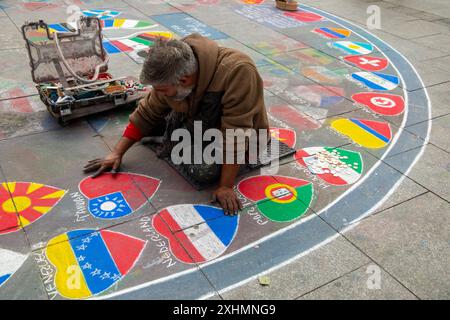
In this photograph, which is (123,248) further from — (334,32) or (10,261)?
(334,32)

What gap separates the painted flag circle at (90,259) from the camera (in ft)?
8.96

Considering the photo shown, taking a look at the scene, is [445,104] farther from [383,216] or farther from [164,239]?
[164,239]

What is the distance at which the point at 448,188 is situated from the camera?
150 inches

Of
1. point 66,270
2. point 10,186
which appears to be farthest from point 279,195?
point 10,186

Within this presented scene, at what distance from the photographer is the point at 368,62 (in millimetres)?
6598

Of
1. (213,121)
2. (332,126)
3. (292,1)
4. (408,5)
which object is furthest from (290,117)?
(408,5)

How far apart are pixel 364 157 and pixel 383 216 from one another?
94 centimetres

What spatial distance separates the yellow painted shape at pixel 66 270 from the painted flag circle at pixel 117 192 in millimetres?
382

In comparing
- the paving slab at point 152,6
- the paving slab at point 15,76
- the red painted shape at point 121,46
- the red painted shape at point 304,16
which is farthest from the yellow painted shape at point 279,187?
the paving slab at point 152,6

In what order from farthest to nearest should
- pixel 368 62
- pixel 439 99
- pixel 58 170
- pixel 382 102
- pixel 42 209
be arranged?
pixel 368 62, pixel 439 99, pixel 382 102, pixel 58 170, pixel 42 209

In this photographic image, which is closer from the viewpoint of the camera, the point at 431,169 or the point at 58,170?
the point at 58,170

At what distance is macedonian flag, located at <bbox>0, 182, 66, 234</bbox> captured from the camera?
127 inches

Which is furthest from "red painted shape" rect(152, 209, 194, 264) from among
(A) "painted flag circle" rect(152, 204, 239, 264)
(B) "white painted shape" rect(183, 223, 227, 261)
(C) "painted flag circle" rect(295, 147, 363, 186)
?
(C) "painted flag circle" rect(295, 147, 363, 186)

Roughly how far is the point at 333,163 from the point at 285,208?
93 centimetres
